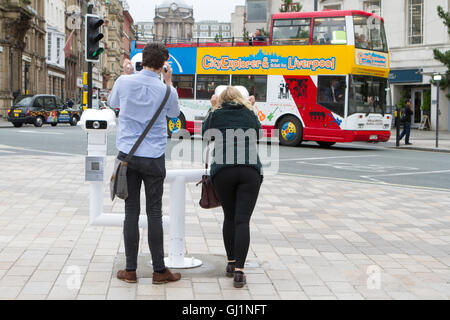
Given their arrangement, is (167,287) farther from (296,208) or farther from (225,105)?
(296,208)

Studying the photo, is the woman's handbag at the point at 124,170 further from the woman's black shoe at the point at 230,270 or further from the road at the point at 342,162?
the road at the point at 342,162

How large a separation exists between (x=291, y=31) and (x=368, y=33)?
2.60 m

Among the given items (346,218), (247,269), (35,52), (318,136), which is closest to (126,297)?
(247,269)

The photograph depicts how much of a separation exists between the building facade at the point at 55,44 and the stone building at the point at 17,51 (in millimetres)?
5225

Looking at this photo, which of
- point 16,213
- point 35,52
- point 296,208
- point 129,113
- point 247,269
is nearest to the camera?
point 129,113

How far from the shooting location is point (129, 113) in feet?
16.1

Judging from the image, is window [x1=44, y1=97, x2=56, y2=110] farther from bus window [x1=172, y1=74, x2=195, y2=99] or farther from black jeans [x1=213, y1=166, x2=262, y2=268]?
black jeans [x1=213, y1=166, x2=262, y2=268]

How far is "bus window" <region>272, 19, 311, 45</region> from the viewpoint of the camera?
21922 mm

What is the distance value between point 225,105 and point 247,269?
146 cm

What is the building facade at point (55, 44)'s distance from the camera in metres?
60.2

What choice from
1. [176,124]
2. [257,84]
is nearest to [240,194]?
[257,84]

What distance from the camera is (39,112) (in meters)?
33.0

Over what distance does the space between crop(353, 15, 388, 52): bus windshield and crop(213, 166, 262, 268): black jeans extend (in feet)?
55.3

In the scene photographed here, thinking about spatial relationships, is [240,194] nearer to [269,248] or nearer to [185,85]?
[269,248]
